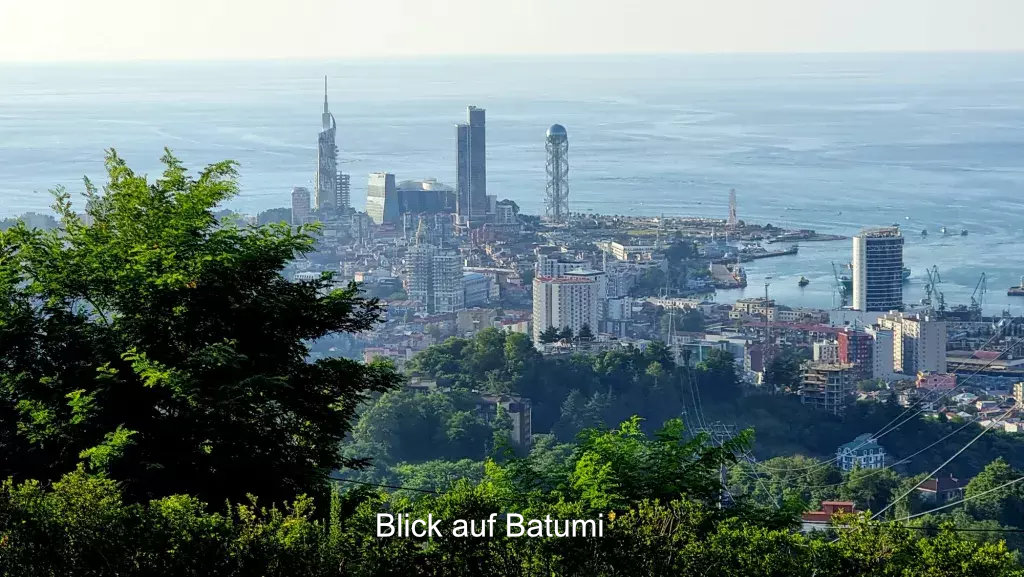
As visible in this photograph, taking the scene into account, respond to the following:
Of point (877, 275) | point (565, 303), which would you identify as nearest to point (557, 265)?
point (565, 303)

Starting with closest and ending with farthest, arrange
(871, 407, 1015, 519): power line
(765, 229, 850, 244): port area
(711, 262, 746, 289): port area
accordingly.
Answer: (871, 407, 1015, 519): power line
(711, 262, 746, 289): port area
(765, 229, 850, 244): port area

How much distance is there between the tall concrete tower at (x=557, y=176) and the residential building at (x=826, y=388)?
19.6 meters

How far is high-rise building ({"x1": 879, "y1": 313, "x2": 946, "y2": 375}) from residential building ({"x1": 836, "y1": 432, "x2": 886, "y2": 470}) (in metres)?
4.95

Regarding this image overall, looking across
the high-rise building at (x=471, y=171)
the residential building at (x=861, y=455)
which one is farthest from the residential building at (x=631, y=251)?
the residential building at (x=861, y=455)

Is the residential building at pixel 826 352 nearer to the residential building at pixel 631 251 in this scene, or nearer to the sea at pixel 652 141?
the sea at pixel 652 141

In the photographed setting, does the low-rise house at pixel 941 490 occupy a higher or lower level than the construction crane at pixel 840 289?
lower

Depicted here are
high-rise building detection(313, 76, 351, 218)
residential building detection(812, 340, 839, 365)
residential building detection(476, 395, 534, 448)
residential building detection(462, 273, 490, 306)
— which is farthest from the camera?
high-rise building detection(313, 76, 351, 218)

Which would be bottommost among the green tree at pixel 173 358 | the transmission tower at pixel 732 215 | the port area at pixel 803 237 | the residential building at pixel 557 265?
the residential building at pixel 557 265

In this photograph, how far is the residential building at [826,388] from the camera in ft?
59.5

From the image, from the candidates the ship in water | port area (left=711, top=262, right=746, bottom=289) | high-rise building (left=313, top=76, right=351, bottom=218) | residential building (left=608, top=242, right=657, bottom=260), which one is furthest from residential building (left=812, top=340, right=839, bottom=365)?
high-rise building (left=313, top=76, right=351, bottom=218)

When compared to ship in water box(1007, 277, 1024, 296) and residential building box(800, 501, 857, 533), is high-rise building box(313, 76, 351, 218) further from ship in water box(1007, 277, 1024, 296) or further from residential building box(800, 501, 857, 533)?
residential building box(800, 501, 857, 533)

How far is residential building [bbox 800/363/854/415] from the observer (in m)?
18.1

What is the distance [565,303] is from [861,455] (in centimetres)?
921

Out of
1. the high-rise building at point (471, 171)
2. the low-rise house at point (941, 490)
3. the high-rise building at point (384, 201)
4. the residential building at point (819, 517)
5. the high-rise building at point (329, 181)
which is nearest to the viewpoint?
the residential building at point (819, 517)
